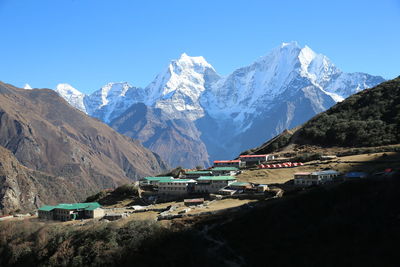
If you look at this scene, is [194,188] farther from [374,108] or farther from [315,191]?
[374,108]

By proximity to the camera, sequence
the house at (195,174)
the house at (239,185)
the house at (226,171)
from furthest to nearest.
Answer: the house at (195,174) → the house at (226,171) → the house at (239,185)

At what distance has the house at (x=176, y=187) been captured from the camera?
9412 centimetres

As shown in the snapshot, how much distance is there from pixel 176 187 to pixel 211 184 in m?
8.63

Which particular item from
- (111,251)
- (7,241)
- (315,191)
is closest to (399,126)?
(315,191)

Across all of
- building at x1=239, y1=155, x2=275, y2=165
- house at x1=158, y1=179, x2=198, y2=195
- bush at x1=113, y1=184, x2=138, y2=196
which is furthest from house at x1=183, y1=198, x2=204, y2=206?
building at x1=239, y1=155, x2=275, y2=165

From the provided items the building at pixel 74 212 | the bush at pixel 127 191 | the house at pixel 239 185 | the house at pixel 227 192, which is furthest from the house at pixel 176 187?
the building at pixel 74 212

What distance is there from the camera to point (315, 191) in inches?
2379

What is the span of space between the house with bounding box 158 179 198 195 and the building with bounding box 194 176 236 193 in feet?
6.21

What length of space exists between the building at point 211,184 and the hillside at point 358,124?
43512 mm

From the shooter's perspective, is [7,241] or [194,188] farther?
[194,188]

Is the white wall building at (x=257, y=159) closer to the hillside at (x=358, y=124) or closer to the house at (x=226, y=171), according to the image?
the hillside at (x=358, y=124)

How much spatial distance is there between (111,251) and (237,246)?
54.2 ft

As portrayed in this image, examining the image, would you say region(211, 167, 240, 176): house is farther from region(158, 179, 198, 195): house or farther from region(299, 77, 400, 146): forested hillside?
region(299, 77, 400, 146): forested hillside

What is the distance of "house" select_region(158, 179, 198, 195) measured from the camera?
9412 centimetres
